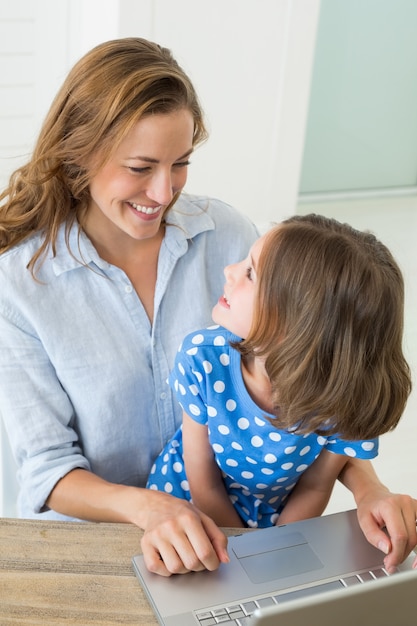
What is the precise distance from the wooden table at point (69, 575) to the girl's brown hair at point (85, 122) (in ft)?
1.52

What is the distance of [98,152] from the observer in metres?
1.35

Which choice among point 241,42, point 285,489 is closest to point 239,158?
point 241,42

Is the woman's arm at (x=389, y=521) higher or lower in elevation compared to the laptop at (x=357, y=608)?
lower

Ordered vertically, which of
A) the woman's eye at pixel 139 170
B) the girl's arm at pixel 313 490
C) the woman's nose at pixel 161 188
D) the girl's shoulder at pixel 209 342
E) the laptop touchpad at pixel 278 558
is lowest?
the girl's arm at pixel 313 490

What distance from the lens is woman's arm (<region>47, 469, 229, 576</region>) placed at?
1027 millimetres

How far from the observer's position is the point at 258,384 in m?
1.28

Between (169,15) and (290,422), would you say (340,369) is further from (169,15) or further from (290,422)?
(169,15)

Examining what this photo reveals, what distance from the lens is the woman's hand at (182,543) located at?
1023 millimetres

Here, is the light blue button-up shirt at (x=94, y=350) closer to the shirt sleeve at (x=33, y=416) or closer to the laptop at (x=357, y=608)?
the shirt sleeve at (x=33, y=416)

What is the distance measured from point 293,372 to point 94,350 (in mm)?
388

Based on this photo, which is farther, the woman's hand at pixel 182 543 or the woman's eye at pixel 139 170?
the woman's eye at pixel 139 170

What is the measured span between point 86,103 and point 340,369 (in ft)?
1.88

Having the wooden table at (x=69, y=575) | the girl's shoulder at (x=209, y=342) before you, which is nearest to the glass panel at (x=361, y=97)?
the girl's shoulder at (x=209, y=342)

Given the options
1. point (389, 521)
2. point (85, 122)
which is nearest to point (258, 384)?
point (389, 521)
